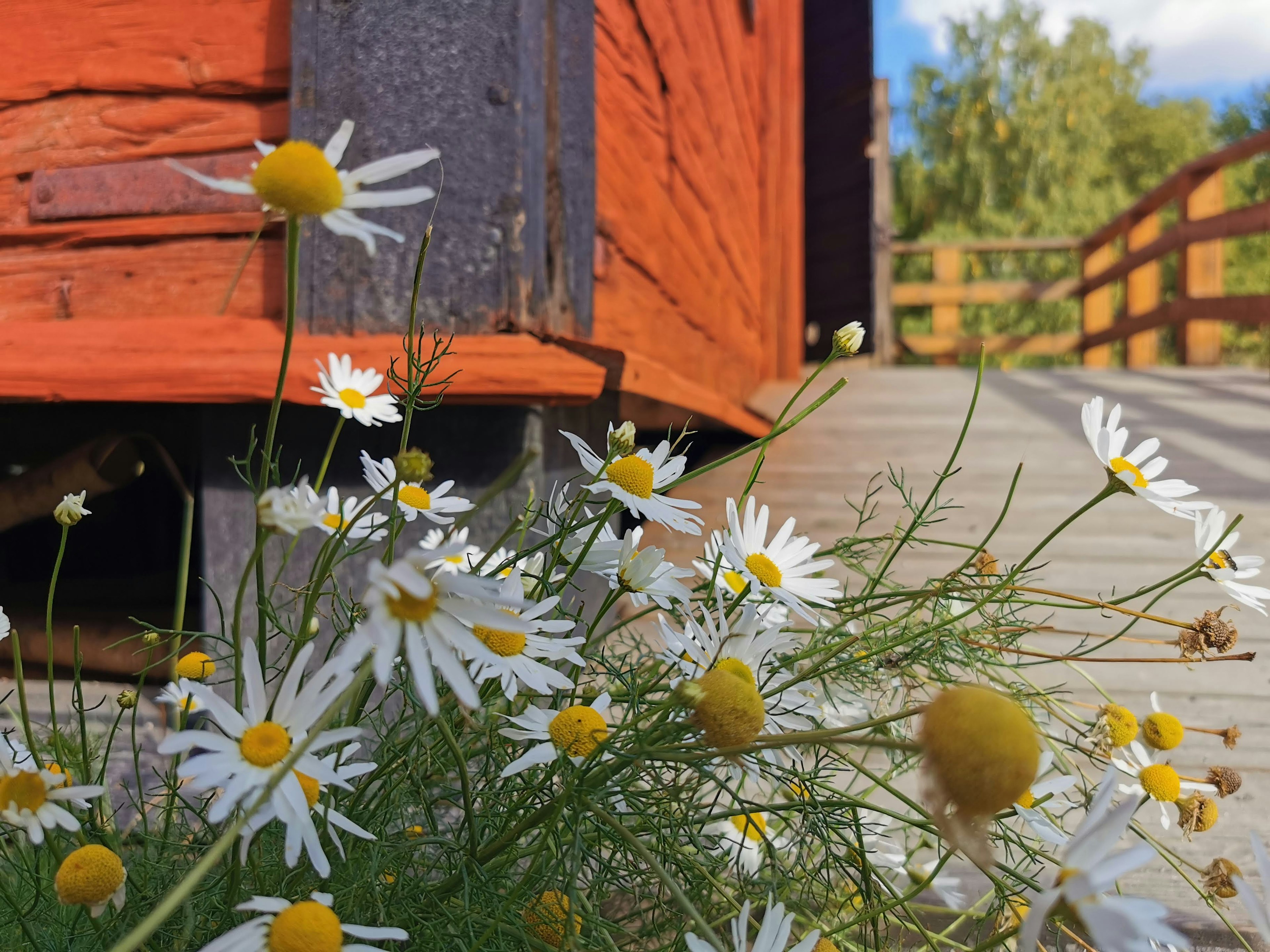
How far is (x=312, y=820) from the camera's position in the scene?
1.72 ft

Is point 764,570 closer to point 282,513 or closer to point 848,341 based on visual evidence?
point 848,341

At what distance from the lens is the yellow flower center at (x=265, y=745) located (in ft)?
1.49

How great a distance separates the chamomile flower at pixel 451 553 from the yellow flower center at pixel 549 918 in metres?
0.23

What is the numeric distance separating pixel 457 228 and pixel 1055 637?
1.40 metres

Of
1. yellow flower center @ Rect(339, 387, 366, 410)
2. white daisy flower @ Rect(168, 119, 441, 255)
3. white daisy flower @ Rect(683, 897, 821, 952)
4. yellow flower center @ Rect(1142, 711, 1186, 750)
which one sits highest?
white daisy flower @ Rect(168, 119, 441, 255)

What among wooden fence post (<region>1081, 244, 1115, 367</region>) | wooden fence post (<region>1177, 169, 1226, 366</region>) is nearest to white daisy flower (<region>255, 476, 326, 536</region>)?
wooden fence post (<region>1177, 169, 1226, 366</region>)

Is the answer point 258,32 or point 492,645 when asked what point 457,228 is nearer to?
point 258,32

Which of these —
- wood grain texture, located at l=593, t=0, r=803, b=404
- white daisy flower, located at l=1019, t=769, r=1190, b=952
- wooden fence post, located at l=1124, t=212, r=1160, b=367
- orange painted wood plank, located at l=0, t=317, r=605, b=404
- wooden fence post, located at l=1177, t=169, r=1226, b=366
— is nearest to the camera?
white daisy flower, located at l=1019, t=769, r=1190, b=952

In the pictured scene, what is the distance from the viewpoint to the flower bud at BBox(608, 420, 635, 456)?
595mm

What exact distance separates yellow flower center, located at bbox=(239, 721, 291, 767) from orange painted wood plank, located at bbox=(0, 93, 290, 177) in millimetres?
1373

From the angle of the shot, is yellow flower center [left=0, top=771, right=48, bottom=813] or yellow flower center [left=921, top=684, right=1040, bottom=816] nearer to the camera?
yellow flower center [left=921, top=684, right=1040, bottom=816]

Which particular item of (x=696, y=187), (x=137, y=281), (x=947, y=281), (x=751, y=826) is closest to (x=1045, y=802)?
(x=751, y=826)

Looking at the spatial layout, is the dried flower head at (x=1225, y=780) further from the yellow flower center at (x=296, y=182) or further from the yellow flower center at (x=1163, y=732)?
the yellow flower center at (x=296, y=182)

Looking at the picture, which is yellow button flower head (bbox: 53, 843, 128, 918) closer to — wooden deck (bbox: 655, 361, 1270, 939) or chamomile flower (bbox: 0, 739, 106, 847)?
chamomile flower (bbox: 0, 739, 106, 847)
